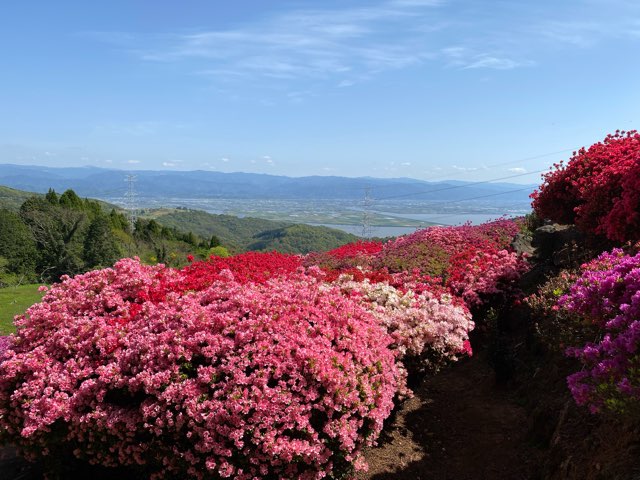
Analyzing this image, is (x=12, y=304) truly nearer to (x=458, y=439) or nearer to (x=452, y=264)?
(x=452, y=264)

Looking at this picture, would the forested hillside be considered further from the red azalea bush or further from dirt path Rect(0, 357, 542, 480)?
dirt path Rect(0, 357, 542, 480)

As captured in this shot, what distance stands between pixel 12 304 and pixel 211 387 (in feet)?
50.4

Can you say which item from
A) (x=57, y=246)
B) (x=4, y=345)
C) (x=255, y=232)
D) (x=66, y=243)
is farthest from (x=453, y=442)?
(x=255, y=232)

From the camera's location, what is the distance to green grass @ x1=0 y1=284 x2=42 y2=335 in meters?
13.2

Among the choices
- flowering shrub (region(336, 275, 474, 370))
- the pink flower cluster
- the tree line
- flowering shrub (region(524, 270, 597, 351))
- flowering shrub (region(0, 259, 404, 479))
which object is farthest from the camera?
the tree line

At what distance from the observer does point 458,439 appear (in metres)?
6.13

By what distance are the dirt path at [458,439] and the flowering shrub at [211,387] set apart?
3.84 feet

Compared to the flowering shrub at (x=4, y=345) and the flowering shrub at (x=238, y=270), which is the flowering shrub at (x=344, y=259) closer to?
the flowering shrub at (x=238, y=270)

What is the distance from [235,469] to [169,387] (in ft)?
3.06

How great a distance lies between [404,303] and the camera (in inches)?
271

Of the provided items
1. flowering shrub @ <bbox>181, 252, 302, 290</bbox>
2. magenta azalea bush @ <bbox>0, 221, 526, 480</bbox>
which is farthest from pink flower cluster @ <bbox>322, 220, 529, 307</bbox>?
magenta azalea bush @ <bbox>0, 221, 526, 480</bbox>

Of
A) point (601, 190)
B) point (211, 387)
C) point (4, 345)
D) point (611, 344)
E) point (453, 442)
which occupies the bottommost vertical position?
point (453, 442)

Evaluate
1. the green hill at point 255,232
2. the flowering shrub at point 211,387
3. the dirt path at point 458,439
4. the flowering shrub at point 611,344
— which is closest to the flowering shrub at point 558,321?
the flowering shrub at point 611,344

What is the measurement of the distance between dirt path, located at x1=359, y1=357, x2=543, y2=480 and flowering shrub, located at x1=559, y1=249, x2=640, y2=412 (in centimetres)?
207
